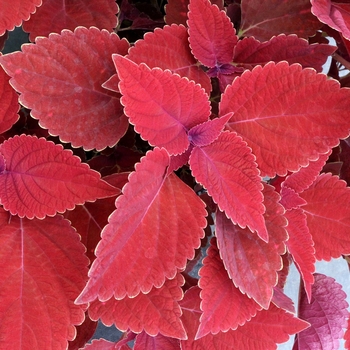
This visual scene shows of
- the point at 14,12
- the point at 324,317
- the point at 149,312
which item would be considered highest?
the point at 14,12

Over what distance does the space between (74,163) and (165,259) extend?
12 centimetres

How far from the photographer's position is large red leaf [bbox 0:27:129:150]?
0.43 m

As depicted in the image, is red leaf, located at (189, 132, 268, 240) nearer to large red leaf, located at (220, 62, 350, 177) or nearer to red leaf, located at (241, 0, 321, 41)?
large red leaf, located at (220, 62, 350, 177)

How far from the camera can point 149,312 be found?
47 centimetres

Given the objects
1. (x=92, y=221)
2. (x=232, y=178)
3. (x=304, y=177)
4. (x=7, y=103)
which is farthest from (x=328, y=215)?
(x=7, y=103)

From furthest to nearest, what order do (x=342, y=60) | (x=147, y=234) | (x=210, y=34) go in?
1. (x=342, y=60)
2. (x=210, y=34)
3. (x=147, y=234)

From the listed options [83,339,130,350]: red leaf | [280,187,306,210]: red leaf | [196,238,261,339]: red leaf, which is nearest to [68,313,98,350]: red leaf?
[83,339,130,350]: red leaf

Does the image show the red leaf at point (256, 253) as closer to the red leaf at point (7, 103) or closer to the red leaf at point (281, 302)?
the red leaf at point (281, 302)

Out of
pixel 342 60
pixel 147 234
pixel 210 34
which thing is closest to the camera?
pixel 147 234

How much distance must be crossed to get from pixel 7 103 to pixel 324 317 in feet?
1.54

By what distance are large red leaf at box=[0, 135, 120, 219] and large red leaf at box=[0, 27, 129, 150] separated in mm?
30

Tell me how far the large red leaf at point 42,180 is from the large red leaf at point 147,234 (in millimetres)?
33

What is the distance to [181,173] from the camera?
0.69 metres

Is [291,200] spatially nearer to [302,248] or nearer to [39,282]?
[302,248]
